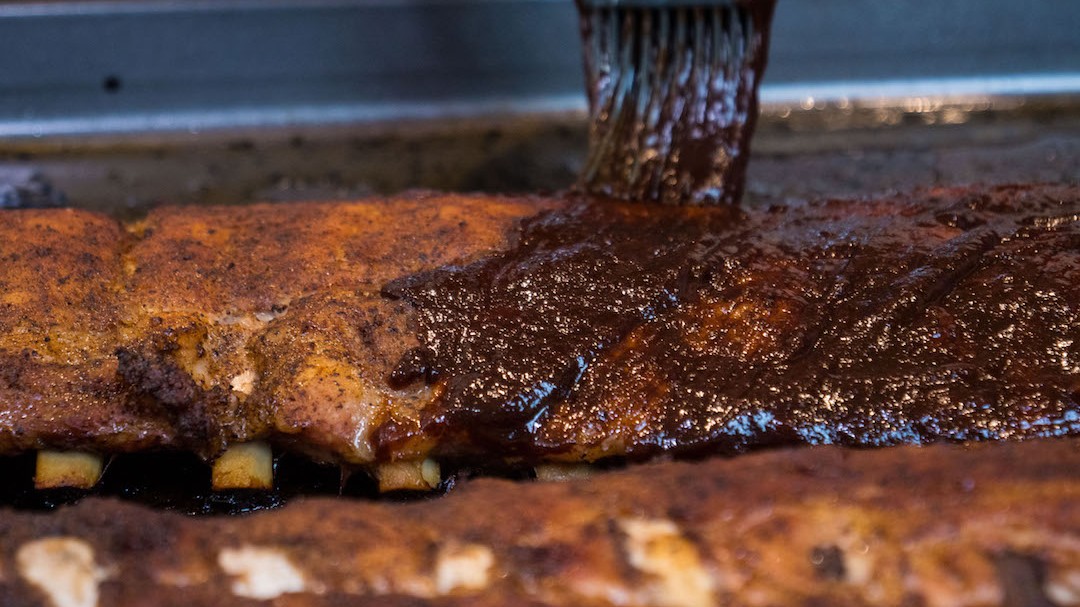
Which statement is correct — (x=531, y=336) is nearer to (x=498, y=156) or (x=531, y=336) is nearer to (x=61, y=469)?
(x=61, y=469)

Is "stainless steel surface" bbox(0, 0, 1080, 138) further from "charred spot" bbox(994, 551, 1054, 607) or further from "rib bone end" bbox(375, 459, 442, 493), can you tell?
"charred spot" bbox(994, 551, 1054, 607)

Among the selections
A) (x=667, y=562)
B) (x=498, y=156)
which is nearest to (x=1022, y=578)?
(x=667, y=562)

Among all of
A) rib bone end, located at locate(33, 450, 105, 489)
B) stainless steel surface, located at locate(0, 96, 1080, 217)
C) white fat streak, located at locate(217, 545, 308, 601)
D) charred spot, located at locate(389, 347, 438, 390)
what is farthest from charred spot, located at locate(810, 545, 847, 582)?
stainless steel surface, located at locate(0, 96, 1080, 217)

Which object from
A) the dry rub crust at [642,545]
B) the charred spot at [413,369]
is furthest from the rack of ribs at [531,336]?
the dry rub crust at [642,545]

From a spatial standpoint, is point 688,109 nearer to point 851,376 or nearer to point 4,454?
point 851,376

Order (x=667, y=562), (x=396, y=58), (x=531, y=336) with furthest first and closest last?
(x=396, y=58), (x=531, y=336), (x=667, y=562)

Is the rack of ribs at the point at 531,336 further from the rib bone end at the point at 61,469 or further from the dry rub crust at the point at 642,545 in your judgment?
the dry rub crust at the point at 642,545
